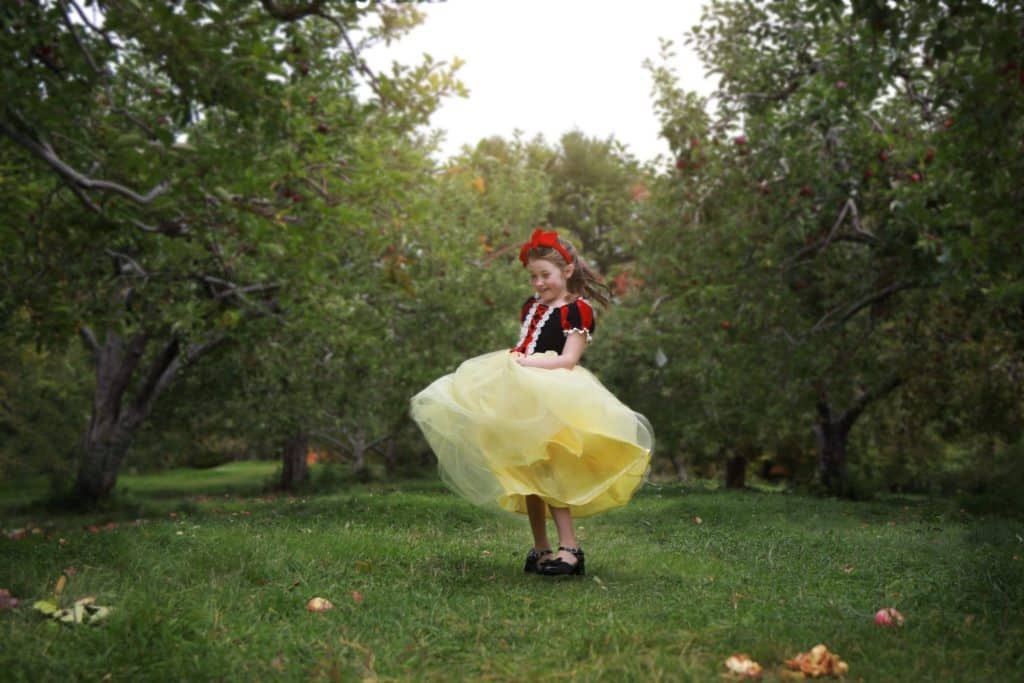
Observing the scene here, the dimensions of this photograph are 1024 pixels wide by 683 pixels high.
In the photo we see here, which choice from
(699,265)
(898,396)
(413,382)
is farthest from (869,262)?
(413,382)

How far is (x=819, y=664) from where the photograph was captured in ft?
11.4

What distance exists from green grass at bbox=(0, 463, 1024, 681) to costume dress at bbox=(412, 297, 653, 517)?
52cm

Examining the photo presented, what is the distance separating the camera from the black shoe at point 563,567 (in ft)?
18.9

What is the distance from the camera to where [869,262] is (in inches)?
526

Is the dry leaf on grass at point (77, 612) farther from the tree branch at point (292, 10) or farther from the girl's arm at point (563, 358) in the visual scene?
the tree branch at point (292, 10)

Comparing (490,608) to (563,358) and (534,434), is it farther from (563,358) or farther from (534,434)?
(563,358)

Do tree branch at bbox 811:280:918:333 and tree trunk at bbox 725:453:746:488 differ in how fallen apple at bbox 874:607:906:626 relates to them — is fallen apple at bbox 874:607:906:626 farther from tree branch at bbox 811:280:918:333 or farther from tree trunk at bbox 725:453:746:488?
tree trunk at bbox 725:453:746:488

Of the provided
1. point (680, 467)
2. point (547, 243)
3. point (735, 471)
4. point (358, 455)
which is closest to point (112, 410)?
point (358, 455)

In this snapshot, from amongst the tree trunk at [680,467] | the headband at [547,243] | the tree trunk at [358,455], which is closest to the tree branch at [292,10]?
the headband at [547,243]

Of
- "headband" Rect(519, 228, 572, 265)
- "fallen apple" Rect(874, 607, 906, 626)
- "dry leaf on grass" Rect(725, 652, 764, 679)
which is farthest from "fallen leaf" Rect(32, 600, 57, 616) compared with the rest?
"fallen apple" Rect(874, 607, 906, 626)

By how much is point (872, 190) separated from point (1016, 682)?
992cm

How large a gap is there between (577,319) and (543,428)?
81 centimetres

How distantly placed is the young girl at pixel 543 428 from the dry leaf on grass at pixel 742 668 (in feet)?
6.91

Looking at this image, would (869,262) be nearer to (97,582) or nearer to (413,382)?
(413,382)
